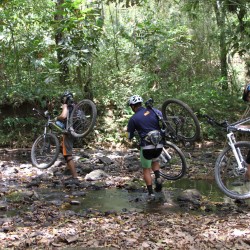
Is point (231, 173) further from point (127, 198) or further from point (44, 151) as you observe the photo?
point (44, 151)

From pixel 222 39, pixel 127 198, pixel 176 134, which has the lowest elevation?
pixel 127 198

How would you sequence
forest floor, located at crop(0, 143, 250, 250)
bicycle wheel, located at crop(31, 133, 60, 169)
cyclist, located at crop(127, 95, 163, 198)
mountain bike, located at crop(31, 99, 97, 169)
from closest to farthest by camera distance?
1. forest floor, located at crop(0, 143, 250, 250)
2. cyclist, located at crop(127, 95, 163, 198)
3. mountain bike, located at crop(31, 99, 97, 169)
4. bicycle wheel, located at crop(31, 133, 60, 169)

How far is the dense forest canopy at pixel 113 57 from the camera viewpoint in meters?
12.6

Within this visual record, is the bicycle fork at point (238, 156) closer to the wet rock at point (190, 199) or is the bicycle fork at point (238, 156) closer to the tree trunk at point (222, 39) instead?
the wet rock at point (190, 199)

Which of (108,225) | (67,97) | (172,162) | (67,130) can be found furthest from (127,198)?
(67,97)

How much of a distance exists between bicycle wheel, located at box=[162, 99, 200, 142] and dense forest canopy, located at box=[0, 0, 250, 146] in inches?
211

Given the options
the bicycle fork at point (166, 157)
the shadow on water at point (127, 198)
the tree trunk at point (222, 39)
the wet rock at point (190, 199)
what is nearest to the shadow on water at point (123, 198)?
the shadow on water at point (127, 198)

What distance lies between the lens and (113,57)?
1612 centimetres

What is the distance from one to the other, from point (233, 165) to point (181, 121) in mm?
1699

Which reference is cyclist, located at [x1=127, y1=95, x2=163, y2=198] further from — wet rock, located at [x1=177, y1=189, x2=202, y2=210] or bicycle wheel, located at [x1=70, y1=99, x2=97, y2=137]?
bicycle wheel, located at [x1=70, y1=99, x2=97, y2=137]

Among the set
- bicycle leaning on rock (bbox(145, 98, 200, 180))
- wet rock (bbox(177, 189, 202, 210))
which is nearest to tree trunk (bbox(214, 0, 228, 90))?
bicycle leaning on rock (bbox(145, 98, 200, 180))

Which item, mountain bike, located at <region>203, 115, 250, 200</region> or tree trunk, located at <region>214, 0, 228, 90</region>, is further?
tree trunk, located at <region>214, 0, 228, 90</region>

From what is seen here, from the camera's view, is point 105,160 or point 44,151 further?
point 105,160

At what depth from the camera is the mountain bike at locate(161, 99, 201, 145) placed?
7.36 meters
